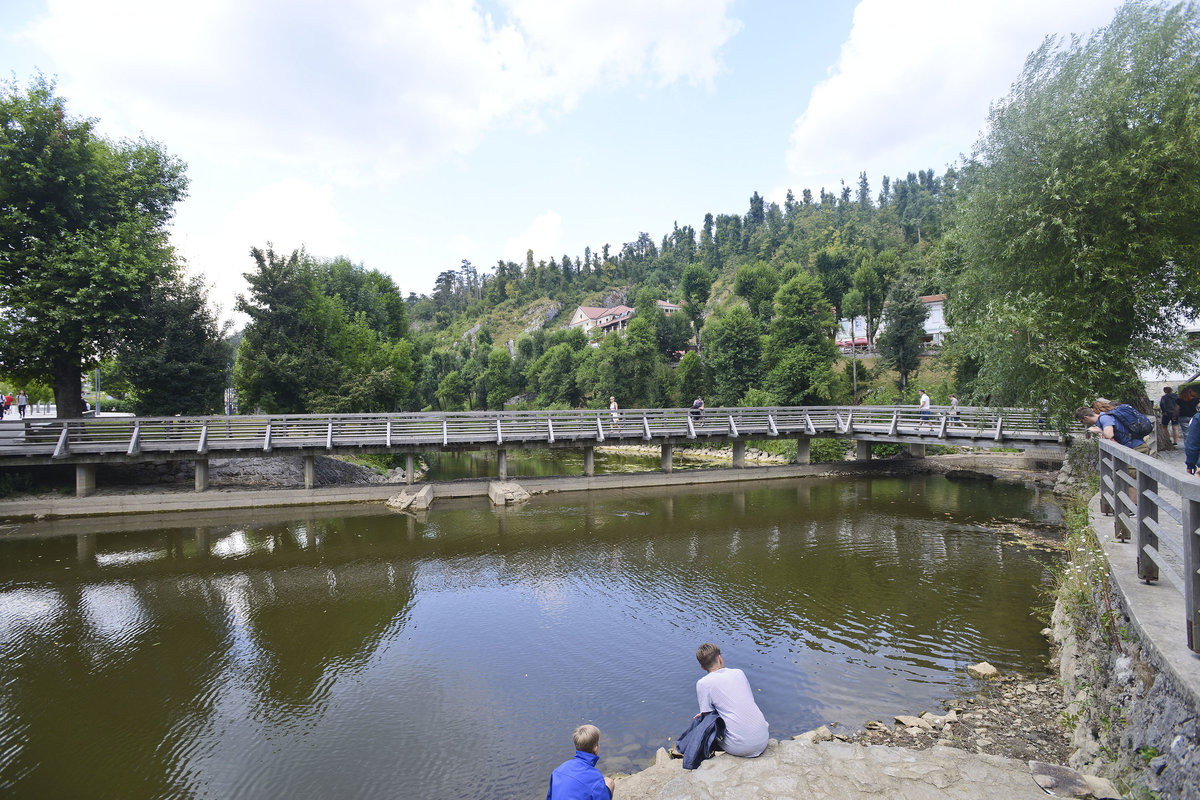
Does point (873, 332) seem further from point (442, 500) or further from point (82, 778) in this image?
point (82, 778)

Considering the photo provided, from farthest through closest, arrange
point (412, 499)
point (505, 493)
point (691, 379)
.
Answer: point (691, 379) → point (505, 493) → point (412, 499)

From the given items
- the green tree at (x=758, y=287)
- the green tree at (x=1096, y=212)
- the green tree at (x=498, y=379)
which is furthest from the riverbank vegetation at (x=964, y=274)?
the green tree at (x=498, y=379)

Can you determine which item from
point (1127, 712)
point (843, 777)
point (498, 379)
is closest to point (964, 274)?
point (1127, 712)

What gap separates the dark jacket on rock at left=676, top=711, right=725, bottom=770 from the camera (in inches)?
224

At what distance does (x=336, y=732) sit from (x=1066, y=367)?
19.5m

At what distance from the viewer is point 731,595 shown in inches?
500

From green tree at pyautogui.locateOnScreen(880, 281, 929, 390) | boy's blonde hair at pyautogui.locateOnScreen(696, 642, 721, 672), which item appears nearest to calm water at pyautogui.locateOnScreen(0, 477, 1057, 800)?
boy's blonde hair at pyautogui.locateOnScreen(696, 642, 721, 672)

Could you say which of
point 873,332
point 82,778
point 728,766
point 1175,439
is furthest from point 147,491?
point 873,332

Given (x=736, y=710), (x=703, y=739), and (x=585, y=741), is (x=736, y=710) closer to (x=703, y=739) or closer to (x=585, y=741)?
(x=703, y=739)

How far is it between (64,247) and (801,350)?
4535 centimetres

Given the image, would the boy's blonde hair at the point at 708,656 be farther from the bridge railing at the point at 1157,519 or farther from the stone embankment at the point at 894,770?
the bridge railing at the point at 1157,519

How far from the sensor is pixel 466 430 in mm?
24859

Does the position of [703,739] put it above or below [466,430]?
below

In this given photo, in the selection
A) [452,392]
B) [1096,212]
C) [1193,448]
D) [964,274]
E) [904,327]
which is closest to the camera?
[1193,448]
